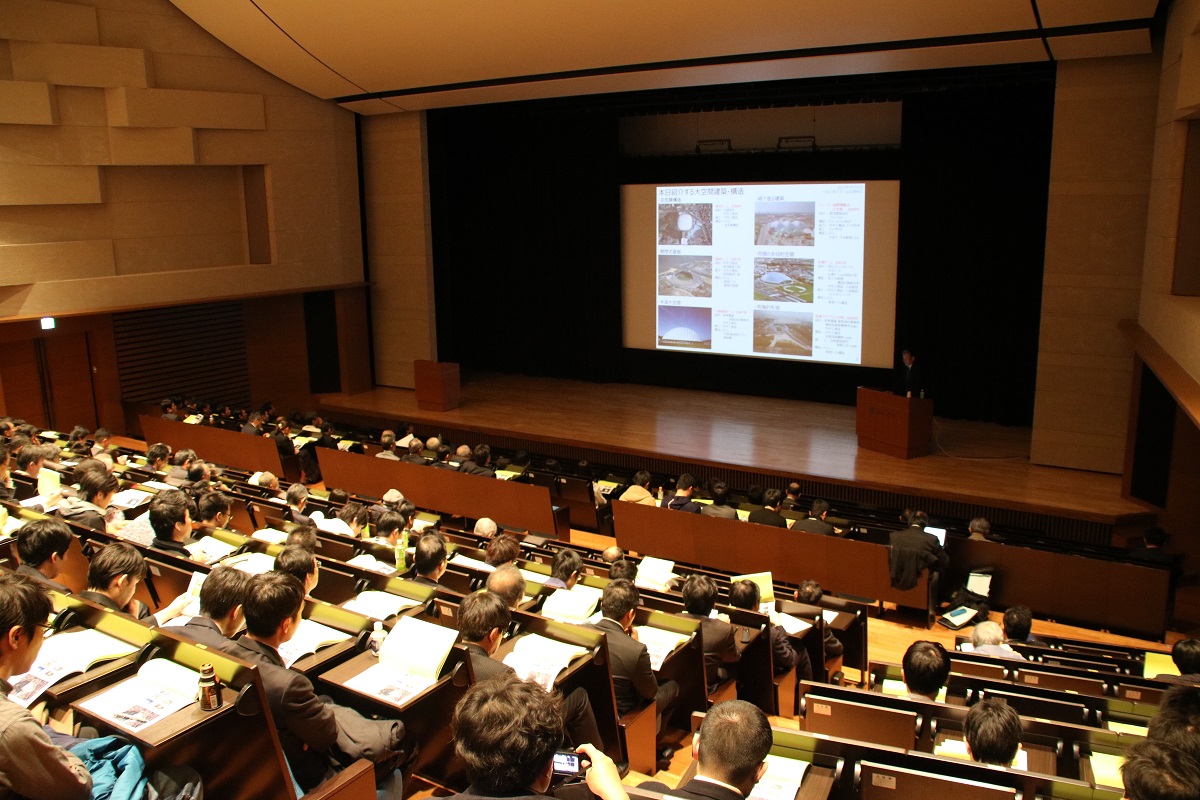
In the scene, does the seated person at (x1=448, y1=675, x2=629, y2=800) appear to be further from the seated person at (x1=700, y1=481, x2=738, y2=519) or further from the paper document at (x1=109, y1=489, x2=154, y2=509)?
the seated person at (x1=700, y1=481, x2=738, y2=519)

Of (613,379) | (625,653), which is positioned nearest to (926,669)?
(625,653)

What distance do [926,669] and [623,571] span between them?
2080 millimetres

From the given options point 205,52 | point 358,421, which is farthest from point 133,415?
point 205,52

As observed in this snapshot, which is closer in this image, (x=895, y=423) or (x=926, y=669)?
(x=926, y=669)

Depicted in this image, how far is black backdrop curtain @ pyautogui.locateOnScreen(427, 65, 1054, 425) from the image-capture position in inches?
492

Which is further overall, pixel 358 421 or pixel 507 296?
pixel 507 296

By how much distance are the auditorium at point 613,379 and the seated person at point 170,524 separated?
0.03m

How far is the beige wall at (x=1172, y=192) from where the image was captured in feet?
25.1

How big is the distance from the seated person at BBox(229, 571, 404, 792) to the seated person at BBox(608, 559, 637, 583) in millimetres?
2469

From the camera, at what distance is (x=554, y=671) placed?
394 cm

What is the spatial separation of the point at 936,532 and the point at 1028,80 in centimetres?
595

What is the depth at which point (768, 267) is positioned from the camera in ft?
46.4

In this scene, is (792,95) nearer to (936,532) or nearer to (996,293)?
(996,293)

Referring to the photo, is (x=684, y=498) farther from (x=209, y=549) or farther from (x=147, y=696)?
(x=147, y=696)
